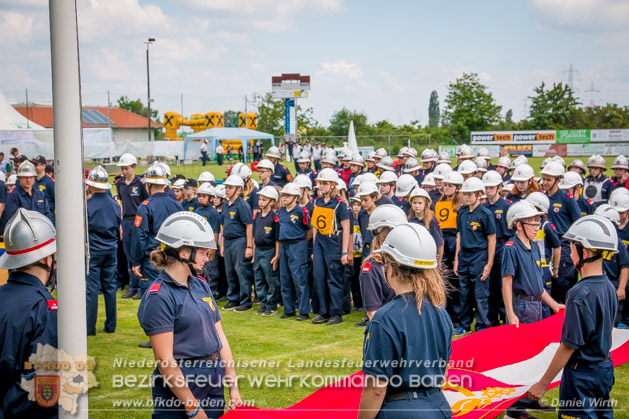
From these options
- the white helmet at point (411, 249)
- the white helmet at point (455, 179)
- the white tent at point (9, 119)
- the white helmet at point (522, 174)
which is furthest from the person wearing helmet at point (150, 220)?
the white tent at point (9, 119)

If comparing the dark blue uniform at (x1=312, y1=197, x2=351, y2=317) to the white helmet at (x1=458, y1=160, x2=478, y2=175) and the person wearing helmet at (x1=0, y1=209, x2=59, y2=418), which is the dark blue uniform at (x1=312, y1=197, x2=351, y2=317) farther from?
the person wearing helmet at (x1=0, y1=209, x2=59, y2=418)

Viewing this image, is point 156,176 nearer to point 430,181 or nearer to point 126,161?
point 126,161

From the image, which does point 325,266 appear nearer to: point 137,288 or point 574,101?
point 137,288

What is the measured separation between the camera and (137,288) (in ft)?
41.1

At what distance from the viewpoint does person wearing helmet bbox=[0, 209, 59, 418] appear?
12.0ft

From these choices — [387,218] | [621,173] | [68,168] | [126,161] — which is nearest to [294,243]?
[126,161]

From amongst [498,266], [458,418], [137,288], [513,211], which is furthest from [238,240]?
[458,418]

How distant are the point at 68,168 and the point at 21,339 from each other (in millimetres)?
1212

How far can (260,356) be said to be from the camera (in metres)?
8.38

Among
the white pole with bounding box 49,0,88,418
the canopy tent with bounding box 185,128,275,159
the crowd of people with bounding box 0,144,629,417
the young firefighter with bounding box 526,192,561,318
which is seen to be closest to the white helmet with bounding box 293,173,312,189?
the crowd of people with bounding box 0,144,629,417

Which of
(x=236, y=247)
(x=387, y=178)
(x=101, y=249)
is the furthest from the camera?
(x=236, y=247)

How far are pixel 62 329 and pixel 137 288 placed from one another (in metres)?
9.55

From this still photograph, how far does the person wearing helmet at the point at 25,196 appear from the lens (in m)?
12.8

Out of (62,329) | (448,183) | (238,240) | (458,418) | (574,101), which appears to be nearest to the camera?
(62,329)
